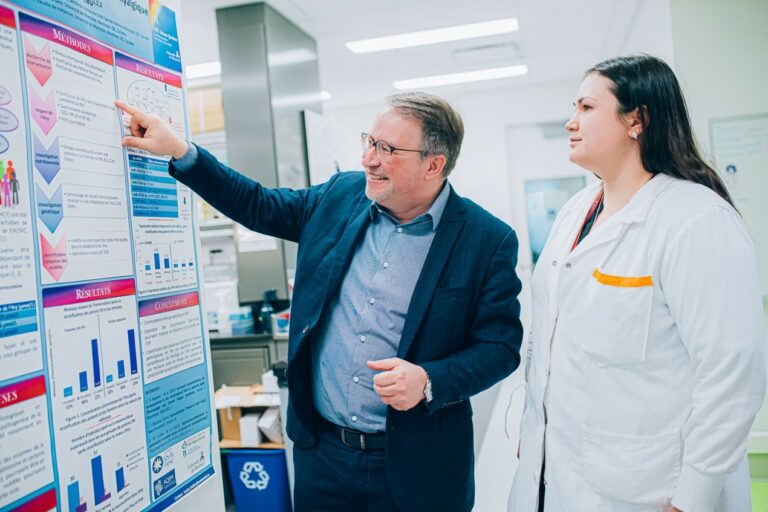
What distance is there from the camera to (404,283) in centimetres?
144

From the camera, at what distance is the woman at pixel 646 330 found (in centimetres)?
110

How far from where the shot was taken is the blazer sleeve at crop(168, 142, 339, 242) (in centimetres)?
128

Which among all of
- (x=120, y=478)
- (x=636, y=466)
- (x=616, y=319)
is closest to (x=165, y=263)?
(x=120, y=478)

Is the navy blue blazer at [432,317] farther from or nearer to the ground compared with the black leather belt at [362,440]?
farther from the ground

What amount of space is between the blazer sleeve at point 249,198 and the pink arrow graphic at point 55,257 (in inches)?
13.3

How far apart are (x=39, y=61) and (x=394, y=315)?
35.3 inches

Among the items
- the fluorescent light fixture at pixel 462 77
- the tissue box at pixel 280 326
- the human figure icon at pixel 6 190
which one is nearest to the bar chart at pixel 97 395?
the human figure icon at pixel 6 190

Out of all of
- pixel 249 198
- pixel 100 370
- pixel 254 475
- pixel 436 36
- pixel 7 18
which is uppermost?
pixel 436 36

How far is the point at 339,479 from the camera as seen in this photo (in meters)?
1.41

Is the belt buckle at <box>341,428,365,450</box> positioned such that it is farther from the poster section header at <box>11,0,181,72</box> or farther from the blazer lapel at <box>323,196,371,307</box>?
the poster section header at <box>11,0,181,72</box>

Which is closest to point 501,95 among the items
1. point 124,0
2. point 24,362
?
point 124,0

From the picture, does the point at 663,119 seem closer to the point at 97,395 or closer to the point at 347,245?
the point at 347,245

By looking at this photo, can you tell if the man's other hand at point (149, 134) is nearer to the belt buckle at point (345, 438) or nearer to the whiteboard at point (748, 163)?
the belt buckle at point (345, 438)

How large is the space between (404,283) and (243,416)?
179 centimetres
